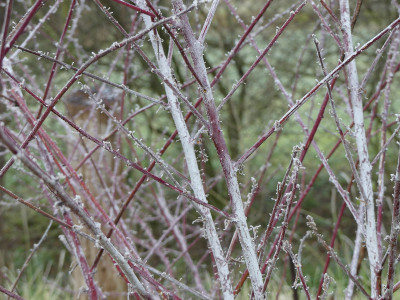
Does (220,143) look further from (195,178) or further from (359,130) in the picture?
(359,130)

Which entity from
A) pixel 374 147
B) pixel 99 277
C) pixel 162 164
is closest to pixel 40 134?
pixel 162 164

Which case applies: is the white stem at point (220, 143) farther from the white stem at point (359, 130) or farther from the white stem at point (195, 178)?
the white stem at point (359, 130)

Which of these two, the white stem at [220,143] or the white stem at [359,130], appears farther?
the white stem at [359,130]

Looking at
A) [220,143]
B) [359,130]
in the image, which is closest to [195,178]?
[220,143]

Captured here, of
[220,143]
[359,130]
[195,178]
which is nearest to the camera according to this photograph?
[220,143]

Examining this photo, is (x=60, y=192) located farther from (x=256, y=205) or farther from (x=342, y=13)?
(x=256, y=205)

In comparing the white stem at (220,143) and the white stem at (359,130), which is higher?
the white stem at (359,130)

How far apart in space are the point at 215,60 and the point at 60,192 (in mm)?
5274

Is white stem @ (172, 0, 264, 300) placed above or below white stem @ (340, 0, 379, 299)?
below

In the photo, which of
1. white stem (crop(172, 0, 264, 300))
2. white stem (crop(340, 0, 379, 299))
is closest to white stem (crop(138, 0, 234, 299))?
white stem (crop(172, 0, 264, 300))

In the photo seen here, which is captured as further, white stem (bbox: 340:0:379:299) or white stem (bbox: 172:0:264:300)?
white stem (bbox: 340:0:379:299)

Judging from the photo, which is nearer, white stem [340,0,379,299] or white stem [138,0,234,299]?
white stem [138,0,234,299]

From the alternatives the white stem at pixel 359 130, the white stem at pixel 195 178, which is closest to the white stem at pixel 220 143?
the white stem at pixel 195 178

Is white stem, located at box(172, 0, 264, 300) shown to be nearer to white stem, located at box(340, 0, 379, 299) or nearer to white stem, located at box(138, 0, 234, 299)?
white stem, located at box(138, 0, 234, 299)
